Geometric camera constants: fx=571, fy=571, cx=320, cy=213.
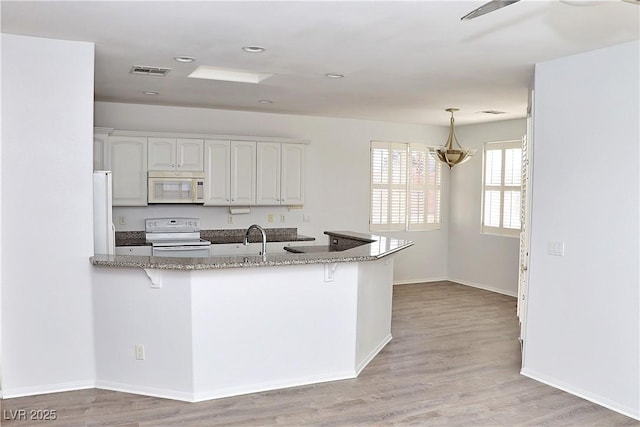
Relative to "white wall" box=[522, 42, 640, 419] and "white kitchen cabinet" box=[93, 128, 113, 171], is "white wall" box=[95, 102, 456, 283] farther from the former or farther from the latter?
"white wall" box=[522, 42, 640, 419]

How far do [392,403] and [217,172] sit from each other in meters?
3.81

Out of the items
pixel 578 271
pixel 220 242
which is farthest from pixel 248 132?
pixel 578 271

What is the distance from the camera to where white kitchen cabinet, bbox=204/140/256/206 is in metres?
6.80

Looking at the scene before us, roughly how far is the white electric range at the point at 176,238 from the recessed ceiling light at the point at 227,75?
6.78 feet

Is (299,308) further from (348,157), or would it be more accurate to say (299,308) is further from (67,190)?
(348,157)

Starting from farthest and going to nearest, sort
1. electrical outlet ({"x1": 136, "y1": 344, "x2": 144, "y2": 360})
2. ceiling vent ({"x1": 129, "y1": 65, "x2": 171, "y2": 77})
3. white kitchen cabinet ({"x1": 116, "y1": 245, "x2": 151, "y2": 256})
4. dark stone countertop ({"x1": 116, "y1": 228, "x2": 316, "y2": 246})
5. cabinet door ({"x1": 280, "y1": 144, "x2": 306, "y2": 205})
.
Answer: cabinet door ({"x1": 280, "y1": 144, "x2": 306, "y2": 205})
dark stone countertop ({"x1": 116, "y1": 228, "x2": 316, "y2": 246})
white kitchen cabinet ({"x1": 116, "y1": 245, "x2": 151, "y2": 256})
ceiling vent ({"x1": 129, "y1": 65, "x2": 171, "y2": 77})
electrical outlet ({"x1": 136, "y1": 344, "x2": 144, "y2": 360})

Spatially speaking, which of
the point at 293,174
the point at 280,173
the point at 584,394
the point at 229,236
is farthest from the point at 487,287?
the point at 584,394

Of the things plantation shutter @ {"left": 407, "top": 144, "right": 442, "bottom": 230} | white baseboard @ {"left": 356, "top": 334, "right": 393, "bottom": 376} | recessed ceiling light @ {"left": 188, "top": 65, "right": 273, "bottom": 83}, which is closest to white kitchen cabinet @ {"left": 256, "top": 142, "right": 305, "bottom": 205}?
recessed ceiling light @ {"left": 188, "top": 65, "right": 273, "bottom": 83}

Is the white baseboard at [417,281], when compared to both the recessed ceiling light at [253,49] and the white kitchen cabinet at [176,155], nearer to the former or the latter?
the white kitchen cabinet at [176,155]

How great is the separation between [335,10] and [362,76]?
1.86m

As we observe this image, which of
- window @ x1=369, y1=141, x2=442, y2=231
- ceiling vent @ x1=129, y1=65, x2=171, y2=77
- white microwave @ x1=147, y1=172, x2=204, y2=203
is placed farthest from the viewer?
window @ x1=369, y1=141, x2=442, y2=231

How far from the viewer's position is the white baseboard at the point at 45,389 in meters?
3.96

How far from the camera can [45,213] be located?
3.97 meters

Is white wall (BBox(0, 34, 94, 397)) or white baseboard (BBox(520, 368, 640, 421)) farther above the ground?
white wall (BBox(0, 34, 94, 397))
